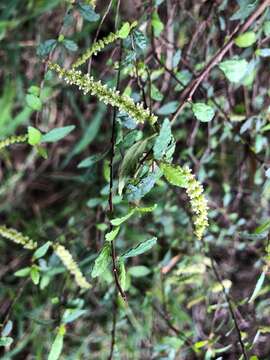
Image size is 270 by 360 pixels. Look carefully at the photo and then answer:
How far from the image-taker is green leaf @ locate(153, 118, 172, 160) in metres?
0.55

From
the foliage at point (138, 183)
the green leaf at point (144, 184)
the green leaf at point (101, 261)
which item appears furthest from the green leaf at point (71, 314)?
the green leaf at point (144, 184)

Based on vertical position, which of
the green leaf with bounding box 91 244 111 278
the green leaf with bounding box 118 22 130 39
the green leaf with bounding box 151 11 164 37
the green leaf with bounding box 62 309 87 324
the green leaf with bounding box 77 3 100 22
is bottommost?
the green leaf with bounding box 62 309 87 324

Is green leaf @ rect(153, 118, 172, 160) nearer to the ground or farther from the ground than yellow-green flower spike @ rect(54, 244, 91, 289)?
farther from the ground

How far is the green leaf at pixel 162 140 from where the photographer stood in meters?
0.55

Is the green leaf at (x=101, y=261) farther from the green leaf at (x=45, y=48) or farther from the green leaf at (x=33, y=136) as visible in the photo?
the green leaf at (x=45, y=48)

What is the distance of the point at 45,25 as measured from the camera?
4.58ft

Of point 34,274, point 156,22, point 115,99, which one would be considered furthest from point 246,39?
point 34,274

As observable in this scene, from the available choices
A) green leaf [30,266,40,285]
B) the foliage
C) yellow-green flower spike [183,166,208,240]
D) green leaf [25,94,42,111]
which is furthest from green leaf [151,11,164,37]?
green leaf [30,266,40,285]

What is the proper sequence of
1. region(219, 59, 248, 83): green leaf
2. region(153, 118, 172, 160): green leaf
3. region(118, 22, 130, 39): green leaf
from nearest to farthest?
1. region(153, 118, 172, 160): green leaf
2. region(118, 22, 130, 39): green leaf
3. region(219, 59, 248, 83): green leaf

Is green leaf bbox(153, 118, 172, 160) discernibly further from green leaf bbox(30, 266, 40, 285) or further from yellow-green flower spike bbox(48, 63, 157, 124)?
green leaf bbox(30, 266, 40, 285)

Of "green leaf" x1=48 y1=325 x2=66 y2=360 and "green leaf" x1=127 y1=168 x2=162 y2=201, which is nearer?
"green leaf" x1=127 y1=168 x2=162 y2=201

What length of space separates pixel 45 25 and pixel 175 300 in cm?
87

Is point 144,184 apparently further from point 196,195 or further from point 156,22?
point 156,22

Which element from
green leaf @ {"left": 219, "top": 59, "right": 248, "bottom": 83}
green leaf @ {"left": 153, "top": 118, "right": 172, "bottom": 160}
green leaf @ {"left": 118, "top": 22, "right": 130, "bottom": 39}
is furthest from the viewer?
green leaf @ {"left": 219, "top": 59, "right": 248, "bottom": 83}
